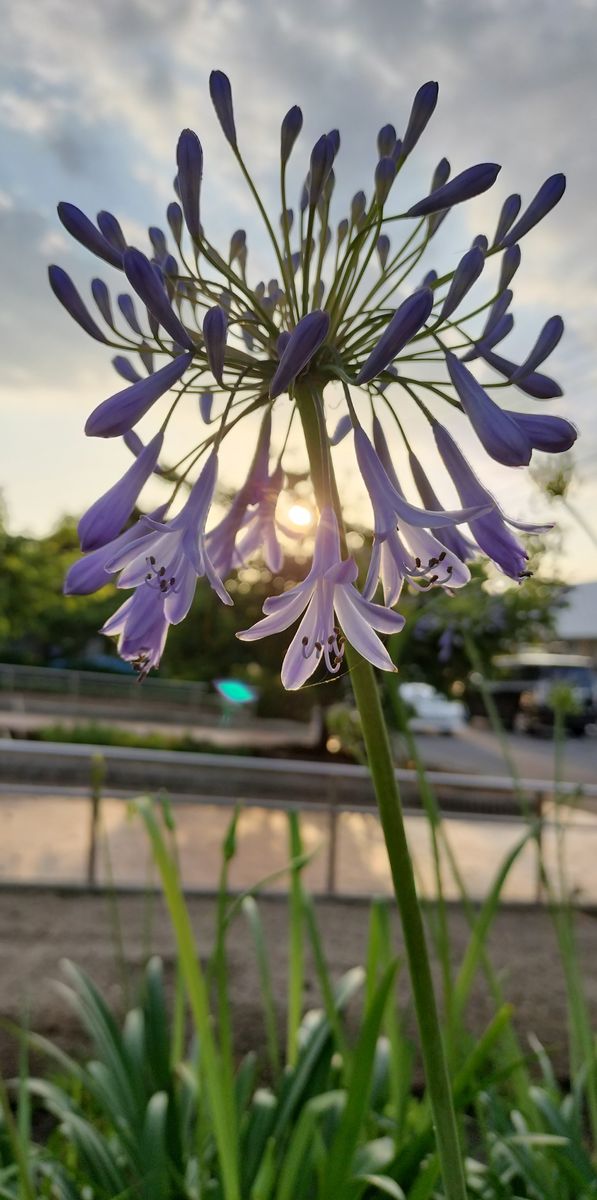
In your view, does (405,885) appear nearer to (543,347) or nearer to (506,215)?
(543,347)

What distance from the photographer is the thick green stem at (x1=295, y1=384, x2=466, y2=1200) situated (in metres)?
1.03

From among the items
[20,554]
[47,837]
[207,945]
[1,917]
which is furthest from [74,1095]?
[20,554]

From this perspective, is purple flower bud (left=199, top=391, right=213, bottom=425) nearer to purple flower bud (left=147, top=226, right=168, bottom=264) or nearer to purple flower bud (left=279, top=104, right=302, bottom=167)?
purple flower bud (left=147, top=226, right=168, bottom=264)

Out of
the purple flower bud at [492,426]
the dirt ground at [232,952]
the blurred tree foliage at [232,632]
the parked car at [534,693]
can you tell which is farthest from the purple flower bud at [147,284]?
the parked car at [534,693]

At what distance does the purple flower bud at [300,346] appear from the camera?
37.0 inches

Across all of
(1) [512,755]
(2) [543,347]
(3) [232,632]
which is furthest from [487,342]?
(1) [512,755]

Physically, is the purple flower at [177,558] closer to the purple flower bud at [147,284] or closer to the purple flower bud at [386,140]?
the purple flower bud at [147,284]

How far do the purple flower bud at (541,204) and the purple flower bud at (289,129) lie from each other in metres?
0.36

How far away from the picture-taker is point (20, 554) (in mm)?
19422

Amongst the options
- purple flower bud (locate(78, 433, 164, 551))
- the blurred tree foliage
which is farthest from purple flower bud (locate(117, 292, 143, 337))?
the blurred tree foliage

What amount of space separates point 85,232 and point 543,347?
63 centimetres

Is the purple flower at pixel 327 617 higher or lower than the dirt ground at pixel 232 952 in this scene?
higher

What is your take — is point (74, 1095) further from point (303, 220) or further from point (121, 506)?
point (303, 220)

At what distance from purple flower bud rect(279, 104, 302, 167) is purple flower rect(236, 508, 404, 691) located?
574mm
